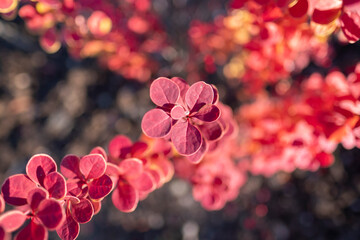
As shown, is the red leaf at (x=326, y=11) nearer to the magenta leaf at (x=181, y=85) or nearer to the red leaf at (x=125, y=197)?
the magenta leaf at (x=181, y=85)

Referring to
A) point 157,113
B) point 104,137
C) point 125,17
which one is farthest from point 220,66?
point 157,113

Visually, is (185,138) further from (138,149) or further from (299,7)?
(299,7)

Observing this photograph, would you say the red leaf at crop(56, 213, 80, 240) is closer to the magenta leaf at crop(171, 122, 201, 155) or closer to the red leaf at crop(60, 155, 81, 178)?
the red leaf at crop(60, 155, 81, 178)

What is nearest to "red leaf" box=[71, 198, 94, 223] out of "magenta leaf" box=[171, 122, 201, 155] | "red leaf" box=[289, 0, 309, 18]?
"magenta leaf" box=[171, 122, 201, 155]

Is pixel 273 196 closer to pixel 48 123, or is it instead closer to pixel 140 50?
pixel 140 50

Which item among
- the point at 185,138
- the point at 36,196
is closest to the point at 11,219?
the point at 36,196

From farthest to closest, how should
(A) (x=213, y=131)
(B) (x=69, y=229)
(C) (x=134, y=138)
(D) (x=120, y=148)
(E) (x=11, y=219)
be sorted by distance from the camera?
(C) (x=134, y=138)
(D) (x=120, y=148)
(A) (x=213, y=131)
(B) (x=69, y=229)
(E) (x=11, y=219)

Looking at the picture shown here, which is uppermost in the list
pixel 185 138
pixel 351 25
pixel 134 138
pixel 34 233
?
pixel 351 25

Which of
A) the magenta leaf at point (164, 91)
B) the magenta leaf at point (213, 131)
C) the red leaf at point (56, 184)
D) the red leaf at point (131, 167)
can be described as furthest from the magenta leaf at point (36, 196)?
the magenta leaf at point (213, 131)
